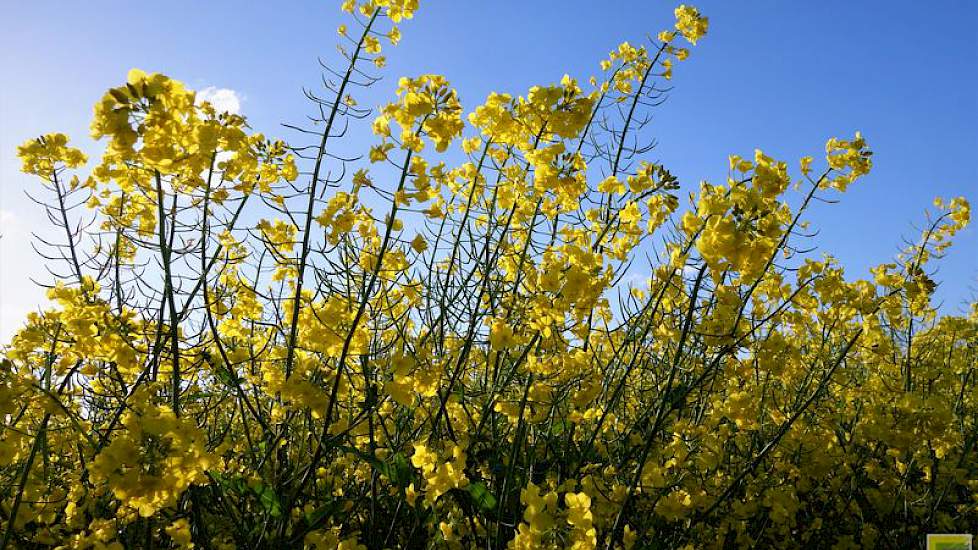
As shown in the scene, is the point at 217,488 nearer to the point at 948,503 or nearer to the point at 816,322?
the point at 816,322

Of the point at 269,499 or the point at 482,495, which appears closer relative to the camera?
the point at 269,499

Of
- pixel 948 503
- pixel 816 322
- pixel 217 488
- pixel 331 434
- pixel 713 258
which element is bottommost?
A: pixel 948 503

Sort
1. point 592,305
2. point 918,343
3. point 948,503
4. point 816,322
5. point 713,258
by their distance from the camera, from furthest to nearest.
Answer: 1. point 918,343
2. point 816,322
3. point 948,503
4. point 592,305
5. point 713,258

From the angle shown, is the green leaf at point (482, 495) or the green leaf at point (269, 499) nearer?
the green leaf at point (269, 499)

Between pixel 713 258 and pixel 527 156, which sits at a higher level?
pixel 527 156

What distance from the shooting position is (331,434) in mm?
2820

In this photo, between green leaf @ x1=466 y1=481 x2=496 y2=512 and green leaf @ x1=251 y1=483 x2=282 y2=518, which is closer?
green leaf @ x1=251 y1=483 x2=282 y2=518

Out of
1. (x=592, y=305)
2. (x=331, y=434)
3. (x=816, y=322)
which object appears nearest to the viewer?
(x=592, y=305)

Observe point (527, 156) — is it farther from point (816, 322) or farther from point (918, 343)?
point (918, 343)

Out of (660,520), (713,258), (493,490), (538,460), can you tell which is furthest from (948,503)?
(713,258)

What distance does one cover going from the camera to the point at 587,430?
3.90 m

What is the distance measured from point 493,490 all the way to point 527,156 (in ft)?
5.27

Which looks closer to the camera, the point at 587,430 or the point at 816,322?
the point at 587,430

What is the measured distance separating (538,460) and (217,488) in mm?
1645
